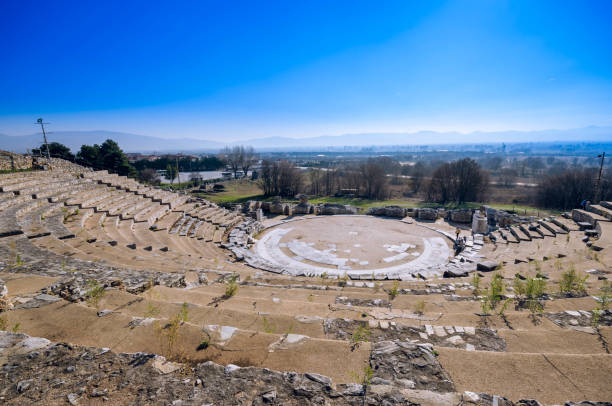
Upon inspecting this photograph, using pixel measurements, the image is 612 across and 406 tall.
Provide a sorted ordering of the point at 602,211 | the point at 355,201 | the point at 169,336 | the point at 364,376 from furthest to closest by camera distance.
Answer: the point at 355,201 → the point at 602,211 → the point at 169,336 → the point at 364,376

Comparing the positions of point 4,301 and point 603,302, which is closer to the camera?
point 4,301

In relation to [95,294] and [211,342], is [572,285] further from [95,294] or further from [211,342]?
[95,294]

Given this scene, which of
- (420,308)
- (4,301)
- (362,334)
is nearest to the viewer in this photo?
(362,334)

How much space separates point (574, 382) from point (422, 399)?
2.00 metres

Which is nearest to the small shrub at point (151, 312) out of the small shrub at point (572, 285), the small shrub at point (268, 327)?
the small shrub at point (268, 327)

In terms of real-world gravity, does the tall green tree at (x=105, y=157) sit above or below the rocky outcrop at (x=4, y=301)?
above

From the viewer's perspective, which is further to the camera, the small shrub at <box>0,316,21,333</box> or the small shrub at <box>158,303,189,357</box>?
Result: the small shrub at <box>0,316,21,333</box>

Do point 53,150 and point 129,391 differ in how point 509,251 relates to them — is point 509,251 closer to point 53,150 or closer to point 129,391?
point 129,391

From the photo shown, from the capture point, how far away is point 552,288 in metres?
7.23

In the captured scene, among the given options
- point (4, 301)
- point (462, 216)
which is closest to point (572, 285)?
point (4, 301)

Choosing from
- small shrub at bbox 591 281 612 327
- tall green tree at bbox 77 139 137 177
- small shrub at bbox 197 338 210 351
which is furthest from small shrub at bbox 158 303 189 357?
tall green tree at bbox 77 139 137 177

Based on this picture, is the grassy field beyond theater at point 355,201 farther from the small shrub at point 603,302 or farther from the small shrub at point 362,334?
the small shrub at point 362,334

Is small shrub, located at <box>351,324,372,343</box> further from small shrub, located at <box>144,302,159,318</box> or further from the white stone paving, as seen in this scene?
the white stone paving

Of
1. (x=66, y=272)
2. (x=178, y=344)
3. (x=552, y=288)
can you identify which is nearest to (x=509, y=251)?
(x=552, y=288)
